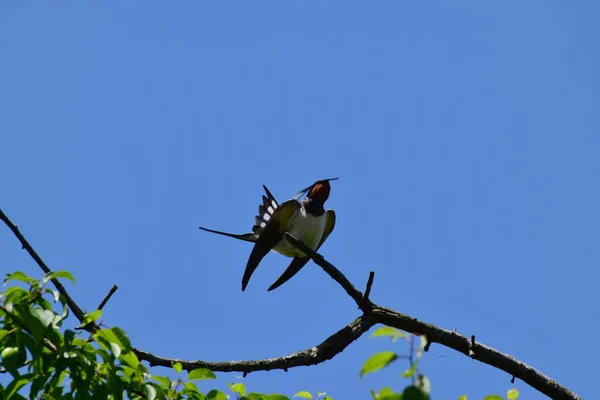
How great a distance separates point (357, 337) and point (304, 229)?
357cm

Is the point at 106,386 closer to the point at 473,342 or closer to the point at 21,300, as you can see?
the point at 21,300

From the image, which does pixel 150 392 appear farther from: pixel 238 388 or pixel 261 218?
pixel 261 218

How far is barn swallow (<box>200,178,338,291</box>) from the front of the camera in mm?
8016

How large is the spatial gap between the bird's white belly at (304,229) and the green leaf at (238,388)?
16.4 feet

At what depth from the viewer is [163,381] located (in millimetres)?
3168

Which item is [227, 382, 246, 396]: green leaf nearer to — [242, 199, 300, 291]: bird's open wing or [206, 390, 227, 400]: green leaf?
[206, 390, 227, 400]: green leaf

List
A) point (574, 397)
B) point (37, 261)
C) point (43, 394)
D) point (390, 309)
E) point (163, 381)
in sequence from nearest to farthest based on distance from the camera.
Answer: point (43, 394)
point (163, 381)
point (37, 261)
point (574, 397)
point (390, 309)

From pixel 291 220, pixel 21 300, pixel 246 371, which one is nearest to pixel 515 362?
pixel 246 371

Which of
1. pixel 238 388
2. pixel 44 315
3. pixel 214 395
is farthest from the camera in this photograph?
pixel 238 388

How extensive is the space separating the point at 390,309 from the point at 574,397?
4.18ft

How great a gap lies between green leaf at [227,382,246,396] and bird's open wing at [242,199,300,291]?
427 centimetres

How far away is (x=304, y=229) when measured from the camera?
8.64 metres

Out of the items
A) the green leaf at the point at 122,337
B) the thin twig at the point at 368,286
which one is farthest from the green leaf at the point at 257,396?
the thin twig at the point at 368,286

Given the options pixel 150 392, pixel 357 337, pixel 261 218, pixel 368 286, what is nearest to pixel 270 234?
pixel 261 218
